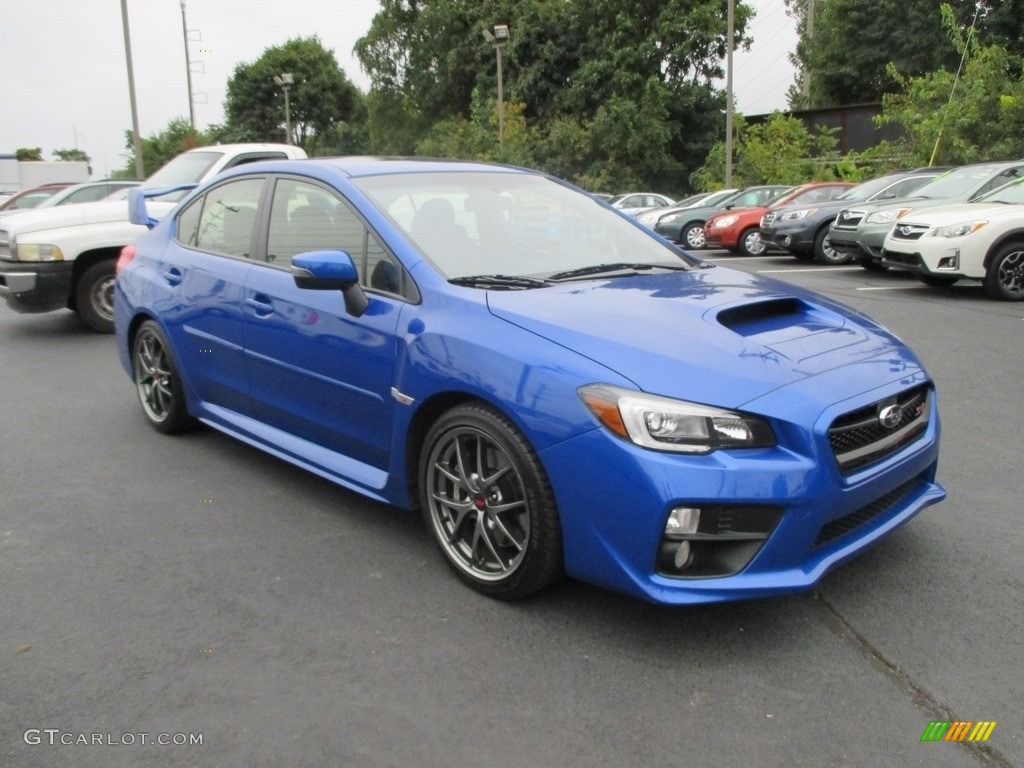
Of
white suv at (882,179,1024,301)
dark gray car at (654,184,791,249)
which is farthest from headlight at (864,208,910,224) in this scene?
dark gray car at (654,184,791,249)

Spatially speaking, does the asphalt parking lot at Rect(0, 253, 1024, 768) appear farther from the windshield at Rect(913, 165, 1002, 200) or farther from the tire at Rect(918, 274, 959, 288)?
the windshield at Rect(913, 165, 1002, 200)

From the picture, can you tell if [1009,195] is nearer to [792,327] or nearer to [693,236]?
[792,327]

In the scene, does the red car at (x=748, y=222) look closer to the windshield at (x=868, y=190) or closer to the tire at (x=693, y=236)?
the windshield at (x=868, y=190)

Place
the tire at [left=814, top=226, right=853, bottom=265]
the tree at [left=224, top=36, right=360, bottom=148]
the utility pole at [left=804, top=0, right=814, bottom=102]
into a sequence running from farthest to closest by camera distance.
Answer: the tree at [left=224, top=36, right=360, bottom=148]
the utility pole at [left=804, top=0, right=814, bottom=102]
the tire at [left=814, top=226, right=853, bottom=265]

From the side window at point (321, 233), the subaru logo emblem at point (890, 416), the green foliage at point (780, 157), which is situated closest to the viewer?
the subaru logo emblem at point (890, 416)

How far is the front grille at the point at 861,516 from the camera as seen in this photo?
9.66ft

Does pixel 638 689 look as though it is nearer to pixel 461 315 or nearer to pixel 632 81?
pixel 461 315

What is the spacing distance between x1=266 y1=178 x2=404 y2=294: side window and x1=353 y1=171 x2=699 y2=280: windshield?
0.47ft

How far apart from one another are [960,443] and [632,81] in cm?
3432

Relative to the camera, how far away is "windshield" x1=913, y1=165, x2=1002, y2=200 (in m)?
12.0

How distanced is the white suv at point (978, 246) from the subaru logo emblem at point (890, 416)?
7.70m

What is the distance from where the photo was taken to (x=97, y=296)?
871 centimetres

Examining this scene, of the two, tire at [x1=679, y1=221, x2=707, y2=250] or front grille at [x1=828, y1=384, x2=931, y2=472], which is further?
tire at [x1=679, y1=221, x2=707, y2=250]

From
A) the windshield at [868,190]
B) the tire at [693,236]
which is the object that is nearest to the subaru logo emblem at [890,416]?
the windshield at [868,190]
